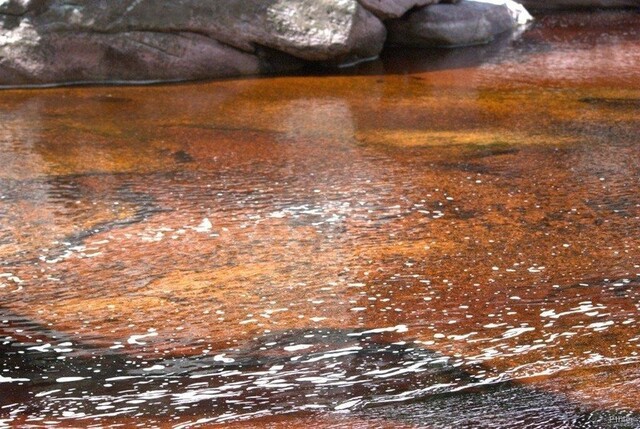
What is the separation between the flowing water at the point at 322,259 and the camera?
2398 millimetres

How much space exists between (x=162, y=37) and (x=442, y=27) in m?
2.07

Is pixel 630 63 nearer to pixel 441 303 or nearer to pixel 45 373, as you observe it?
pixel 441 303

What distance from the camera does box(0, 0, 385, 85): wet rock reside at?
5.81m

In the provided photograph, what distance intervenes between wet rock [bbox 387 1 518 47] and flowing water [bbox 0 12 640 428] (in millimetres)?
1623

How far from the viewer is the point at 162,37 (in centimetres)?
600

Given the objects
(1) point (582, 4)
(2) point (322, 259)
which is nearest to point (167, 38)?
(2) point (322, 259)

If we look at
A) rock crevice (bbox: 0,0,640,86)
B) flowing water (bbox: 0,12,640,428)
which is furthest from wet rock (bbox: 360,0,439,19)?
flowing water (bbox: 0,12,640,428)

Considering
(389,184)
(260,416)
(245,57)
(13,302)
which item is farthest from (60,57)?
(260,416)

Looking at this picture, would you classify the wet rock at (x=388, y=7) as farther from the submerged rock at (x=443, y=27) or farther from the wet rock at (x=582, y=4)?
the wet rock at (x=582, y=4)

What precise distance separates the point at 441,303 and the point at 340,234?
0.64 meters

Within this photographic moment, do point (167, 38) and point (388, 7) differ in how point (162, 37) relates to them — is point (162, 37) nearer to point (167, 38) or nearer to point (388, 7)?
point (167, 38)

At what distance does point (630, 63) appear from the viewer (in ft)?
20.6

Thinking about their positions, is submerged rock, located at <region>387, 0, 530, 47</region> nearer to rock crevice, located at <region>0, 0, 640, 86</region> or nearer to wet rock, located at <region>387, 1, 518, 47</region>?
wet rock, located at <region>387, 1, 518, 47</region>

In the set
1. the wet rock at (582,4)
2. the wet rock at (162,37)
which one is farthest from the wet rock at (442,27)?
the wet rock at (582,4)
